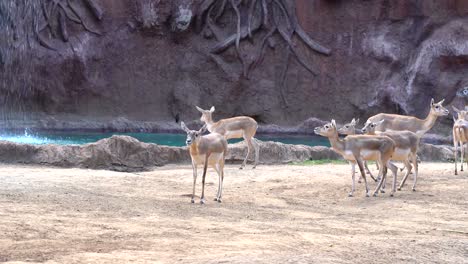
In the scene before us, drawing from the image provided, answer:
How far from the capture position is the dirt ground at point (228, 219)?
617 centimetres

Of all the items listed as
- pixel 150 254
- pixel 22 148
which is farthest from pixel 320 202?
pixel 22 148

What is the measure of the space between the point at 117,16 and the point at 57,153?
45.1ft

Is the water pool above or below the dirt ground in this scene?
above

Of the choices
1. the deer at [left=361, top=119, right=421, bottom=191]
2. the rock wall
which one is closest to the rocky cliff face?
the rock wall

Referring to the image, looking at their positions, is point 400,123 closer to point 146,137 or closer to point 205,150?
point 205,150

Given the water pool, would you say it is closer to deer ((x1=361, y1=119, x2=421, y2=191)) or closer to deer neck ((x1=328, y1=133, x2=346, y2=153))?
deer neck ((x1=328, y1=133, x2=346, y2=153))

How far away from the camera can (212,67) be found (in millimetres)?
25812

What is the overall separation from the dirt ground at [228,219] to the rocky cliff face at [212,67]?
12.4 metres

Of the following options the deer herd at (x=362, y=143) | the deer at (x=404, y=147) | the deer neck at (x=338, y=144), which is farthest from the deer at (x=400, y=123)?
the deer neck at (x=338, y=144)

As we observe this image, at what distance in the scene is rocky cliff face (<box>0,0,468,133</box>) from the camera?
79.6 feet

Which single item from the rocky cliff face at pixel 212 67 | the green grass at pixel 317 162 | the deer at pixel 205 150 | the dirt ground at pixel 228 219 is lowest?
the dirt ground at pixel 228 219

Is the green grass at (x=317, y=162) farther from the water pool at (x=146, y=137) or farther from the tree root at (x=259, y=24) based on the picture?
the tree root at (x=259, y=24)

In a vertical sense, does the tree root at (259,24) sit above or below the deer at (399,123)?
above

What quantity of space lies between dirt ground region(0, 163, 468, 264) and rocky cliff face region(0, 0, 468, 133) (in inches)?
490
